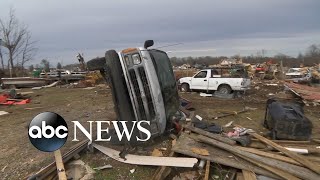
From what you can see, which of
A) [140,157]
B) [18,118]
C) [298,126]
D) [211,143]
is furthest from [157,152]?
[18,118]

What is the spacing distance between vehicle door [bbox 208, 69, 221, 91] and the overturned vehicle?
11.3 meters

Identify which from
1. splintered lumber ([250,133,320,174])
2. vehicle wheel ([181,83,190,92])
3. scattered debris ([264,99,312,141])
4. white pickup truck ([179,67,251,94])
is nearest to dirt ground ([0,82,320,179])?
scattered debris ([264,99,312,141])

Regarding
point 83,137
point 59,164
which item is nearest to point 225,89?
point 83,137

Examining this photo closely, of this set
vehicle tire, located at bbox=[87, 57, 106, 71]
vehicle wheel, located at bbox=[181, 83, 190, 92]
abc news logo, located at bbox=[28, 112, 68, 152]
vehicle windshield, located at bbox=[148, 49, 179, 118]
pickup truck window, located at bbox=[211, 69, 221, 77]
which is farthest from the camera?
vehicle wheel, located at bbox=[181, 83, 190, 92]

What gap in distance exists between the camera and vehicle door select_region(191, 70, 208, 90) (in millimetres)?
18094

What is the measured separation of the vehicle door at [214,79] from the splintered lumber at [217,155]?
11348 millimetres

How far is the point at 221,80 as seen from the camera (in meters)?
17.4

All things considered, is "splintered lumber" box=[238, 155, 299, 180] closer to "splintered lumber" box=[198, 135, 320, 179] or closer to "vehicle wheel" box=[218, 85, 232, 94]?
"splintered lumber" box=[198, 135, 320, 179]

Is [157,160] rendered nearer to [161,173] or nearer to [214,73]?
[161,173]

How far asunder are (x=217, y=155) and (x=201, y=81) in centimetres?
1273

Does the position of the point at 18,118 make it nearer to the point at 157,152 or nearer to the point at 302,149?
the point at 157,152

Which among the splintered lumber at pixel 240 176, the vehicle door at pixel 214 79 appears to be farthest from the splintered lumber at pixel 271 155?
the vehicle door at pixel 214 79

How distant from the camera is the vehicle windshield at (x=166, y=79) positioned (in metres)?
7.02

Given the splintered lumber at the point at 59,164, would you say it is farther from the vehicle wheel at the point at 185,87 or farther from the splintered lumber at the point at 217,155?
the vehicle wheel at the point at 185,87
